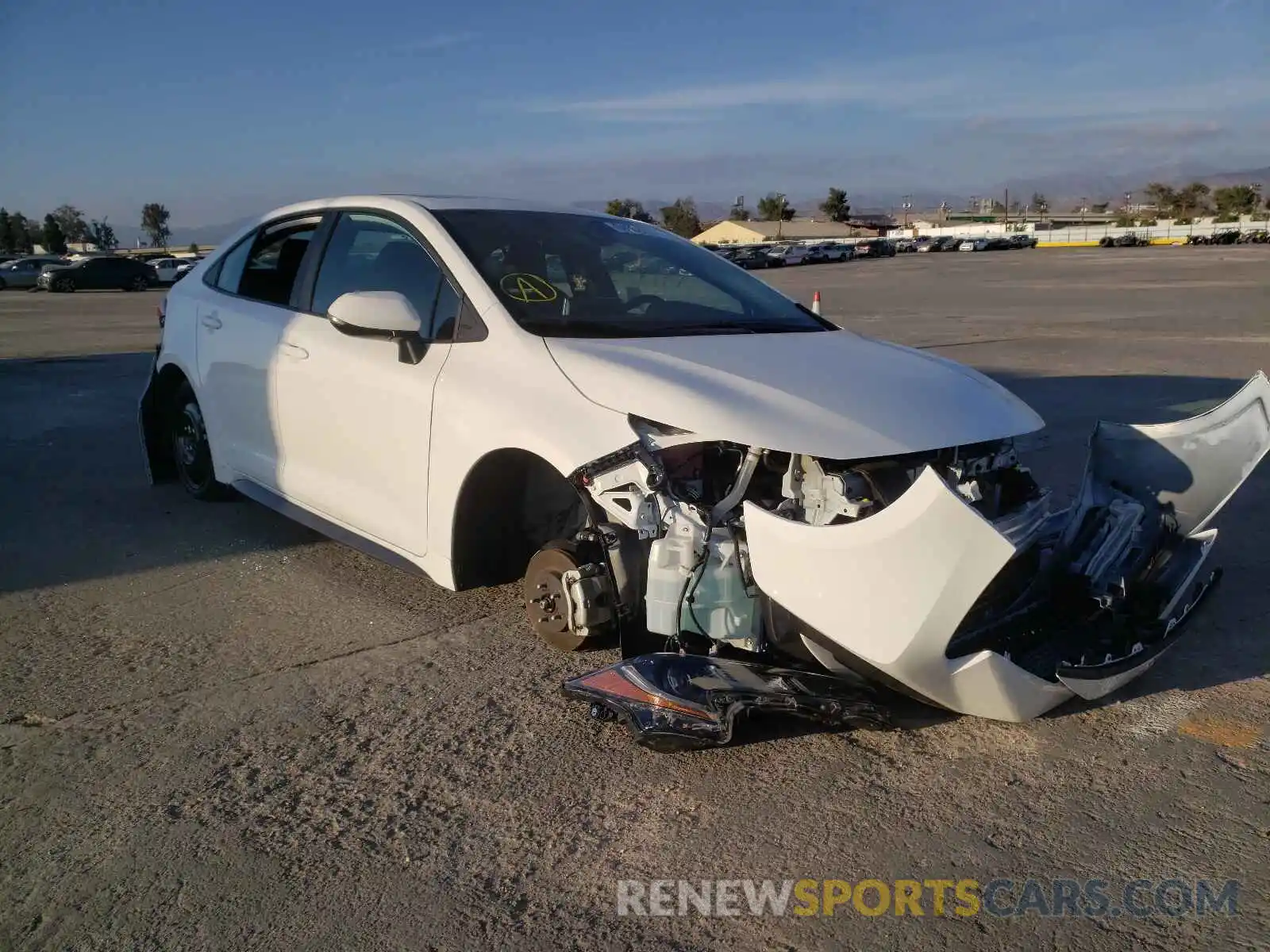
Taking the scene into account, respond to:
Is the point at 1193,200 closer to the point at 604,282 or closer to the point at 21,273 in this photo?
the point at 21,273

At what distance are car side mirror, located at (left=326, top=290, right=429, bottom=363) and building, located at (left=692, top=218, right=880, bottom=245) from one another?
4104 inches

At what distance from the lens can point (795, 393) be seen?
3408 mm

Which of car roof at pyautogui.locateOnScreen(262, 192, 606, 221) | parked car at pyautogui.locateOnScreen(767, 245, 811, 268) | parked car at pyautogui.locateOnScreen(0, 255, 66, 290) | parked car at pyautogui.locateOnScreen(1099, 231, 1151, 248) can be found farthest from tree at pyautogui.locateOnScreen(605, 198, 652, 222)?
parked car at pyautogui.locateOnScreen(1099, 231, 1151, 248)

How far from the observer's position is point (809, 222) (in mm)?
135125

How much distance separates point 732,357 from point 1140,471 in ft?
5.52

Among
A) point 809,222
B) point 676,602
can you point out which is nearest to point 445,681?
point 676,602

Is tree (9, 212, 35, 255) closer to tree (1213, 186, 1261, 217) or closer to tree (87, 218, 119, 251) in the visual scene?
tree (87, 218, 119, 251)

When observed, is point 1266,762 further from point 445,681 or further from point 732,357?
point 445,681

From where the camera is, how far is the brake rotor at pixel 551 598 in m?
3.77

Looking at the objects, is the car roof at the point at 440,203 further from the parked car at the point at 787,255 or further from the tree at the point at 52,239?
the tree at the point at 52,239

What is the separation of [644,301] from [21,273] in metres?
42.8

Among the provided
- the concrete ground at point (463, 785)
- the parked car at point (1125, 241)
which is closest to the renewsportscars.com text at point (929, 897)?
the concrete ground at point (463, 785)

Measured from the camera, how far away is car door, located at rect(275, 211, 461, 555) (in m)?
4.08

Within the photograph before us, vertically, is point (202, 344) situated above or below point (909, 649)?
above
